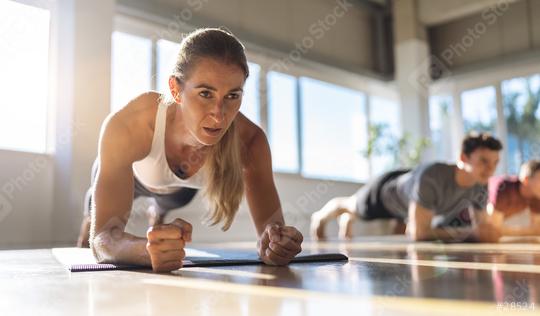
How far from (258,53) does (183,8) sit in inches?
34.0

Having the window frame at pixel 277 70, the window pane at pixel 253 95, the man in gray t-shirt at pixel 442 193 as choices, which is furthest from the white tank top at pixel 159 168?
the window pane at pixel 253 95

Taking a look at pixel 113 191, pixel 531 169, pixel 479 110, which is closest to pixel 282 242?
pixel 113 191

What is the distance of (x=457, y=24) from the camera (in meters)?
5.67

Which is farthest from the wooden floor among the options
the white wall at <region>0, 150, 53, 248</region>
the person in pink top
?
the white wall at <region>0, 150, 53, 248</region>

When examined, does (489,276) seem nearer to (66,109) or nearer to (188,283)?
(188,283)

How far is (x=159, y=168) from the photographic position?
4.66 feet

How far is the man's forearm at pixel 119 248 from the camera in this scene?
108 cm

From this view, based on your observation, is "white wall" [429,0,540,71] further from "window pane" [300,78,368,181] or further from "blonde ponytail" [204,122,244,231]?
"blonde ponytail" [204,122,244,231]

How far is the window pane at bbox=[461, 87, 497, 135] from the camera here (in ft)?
17.8

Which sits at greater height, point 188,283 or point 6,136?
point 6,136

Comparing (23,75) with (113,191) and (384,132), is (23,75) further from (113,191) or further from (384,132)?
(384,132)

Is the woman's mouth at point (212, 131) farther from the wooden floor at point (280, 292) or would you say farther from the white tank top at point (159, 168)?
the wooden floor at point (280, 292)

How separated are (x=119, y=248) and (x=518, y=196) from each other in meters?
2.50

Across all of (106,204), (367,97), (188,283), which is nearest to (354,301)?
(188,283)
